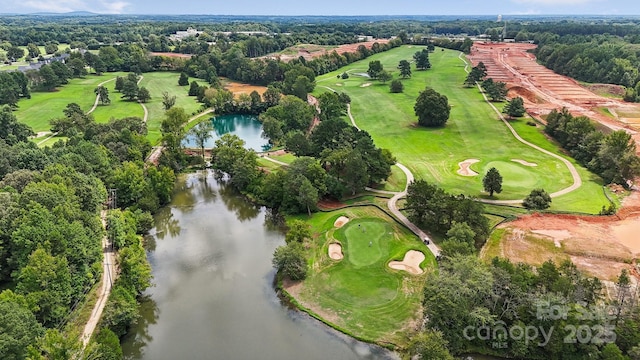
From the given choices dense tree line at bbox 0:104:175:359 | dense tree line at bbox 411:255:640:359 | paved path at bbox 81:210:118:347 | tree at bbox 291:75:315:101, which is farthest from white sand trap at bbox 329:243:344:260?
tree at bbox 291:75:315:101

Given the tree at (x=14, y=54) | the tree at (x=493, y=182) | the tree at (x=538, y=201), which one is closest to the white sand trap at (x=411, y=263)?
the tree at (x=493, y=182)

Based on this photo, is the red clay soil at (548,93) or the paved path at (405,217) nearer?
the paved path at (405,217)

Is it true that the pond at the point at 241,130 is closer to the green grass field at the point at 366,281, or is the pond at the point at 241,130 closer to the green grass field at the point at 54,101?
the green grass field at the point at 54,101

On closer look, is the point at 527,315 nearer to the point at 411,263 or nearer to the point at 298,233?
the point at 411,263

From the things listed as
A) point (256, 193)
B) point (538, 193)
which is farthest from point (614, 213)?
point (256, 193)

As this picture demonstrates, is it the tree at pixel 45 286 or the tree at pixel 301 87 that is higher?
the tree at pixel 301 87

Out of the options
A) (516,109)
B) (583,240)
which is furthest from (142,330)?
(516,109)

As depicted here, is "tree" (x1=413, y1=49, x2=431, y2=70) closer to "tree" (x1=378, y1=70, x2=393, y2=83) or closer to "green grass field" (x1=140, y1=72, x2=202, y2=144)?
"tree" (x1=378, y1=70, x2=393, y2=83)
